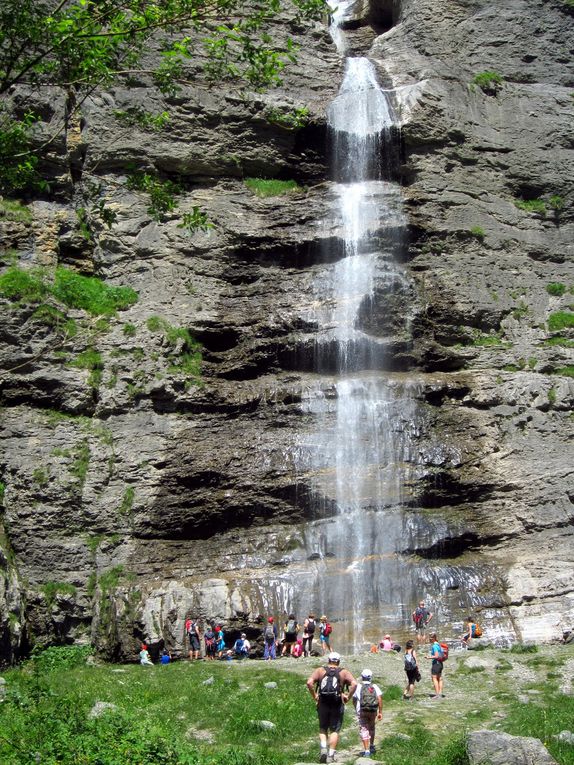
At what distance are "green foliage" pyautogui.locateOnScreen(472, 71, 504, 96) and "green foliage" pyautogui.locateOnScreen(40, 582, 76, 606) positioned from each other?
24.4 meters

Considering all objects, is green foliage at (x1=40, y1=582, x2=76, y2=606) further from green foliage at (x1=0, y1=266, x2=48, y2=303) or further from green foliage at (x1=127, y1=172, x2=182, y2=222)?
green foliage at (x1=127, y1=172, x2=182, y2=222)

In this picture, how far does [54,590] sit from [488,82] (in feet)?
83.0

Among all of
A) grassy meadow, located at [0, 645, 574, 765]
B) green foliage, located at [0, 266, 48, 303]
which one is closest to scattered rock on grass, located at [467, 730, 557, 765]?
grassy meadow, located at [0, 645, 574, 765]

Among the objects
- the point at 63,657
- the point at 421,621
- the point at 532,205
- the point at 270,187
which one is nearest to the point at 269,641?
the point at 421,621

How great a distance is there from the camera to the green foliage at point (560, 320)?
Answer: 27.2 meters

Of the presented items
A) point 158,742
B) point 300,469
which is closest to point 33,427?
point 300,469

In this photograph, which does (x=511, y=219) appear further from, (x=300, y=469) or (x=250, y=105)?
(x=300, y=469)

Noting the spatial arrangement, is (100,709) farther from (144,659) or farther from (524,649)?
(524,649)

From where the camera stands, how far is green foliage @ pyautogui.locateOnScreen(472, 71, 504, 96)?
107ft

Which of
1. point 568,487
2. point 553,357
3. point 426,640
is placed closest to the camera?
point 426,640

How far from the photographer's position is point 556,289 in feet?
92.4

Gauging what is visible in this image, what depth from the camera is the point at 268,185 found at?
3105 centimetres

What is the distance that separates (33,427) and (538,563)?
1448 cm

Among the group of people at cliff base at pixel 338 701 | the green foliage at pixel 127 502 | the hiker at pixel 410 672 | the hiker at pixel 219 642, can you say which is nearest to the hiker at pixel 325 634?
the hiker at pixel 219 642
